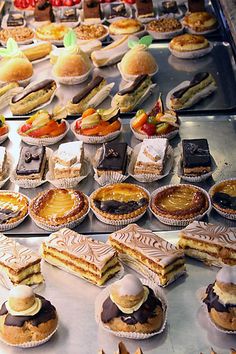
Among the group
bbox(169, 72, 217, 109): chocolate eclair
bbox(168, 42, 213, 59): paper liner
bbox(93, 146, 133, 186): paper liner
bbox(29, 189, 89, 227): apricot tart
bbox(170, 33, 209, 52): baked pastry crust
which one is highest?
bbox(29, 189, 89, 227): apricot tart

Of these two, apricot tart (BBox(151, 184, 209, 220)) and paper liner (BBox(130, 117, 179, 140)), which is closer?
apricot tart (BBox(151, 184, 209, 220))

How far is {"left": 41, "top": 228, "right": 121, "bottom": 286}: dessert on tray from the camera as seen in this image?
4074mm

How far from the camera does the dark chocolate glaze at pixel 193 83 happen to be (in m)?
5.78

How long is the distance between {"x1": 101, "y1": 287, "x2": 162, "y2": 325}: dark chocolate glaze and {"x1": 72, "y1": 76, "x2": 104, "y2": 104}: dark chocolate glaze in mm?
2356

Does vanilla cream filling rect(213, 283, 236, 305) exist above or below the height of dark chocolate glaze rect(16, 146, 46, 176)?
above

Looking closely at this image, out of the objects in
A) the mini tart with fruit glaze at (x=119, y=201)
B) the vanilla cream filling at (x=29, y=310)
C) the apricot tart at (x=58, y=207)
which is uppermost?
the vanilla cream filling at (x=29, y=310)

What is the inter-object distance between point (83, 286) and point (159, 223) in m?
0.73

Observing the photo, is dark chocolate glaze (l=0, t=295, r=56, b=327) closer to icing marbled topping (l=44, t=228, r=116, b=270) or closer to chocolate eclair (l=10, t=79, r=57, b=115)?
icing marbled topping (l=44, t=228, r=116, b=270)

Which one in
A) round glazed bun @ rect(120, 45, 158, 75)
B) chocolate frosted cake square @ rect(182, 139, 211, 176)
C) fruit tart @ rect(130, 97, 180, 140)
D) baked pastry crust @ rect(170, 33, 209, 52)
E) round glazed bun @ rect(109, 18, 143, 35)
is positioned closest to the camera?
chocolate frosted cake square @ rect(182, 139, 211, 176)

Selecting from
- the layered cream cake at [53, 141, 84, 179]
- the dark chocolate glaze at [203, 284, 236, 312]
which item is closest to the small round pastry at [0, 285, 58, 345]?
the dark chocolate glaze at [203, 284, 236, 312]

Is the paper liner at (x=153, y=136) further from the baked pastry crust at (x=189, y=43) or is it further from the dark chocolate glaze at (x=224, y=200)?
the baked pastry crust at (x=189, y=43)

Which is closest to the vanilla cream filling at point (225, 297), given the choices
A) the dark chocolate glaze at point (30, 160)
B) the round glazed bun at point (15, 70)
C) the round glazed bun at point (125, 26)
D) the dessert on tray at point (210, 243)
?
the dessert on tray at point (210, 243)

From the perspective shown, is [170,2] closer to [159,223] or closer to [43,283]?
[159,223]

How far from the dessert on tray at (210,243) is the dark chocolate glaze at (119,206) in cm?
44
